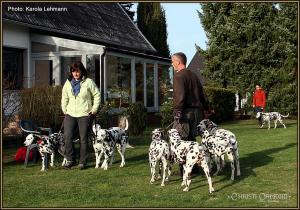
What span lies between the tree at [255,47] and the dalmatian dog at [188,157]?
2285cm

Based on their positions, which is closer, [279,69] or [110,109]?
[110,109]

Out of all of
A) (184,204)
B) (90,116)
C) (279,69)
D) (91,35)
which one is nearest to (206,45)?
(279,69)

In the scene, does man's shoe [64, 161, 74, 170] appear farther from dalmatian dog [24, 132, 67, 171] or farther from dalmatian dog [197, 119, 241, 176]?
dalmatian dog [197, 119, 241, 176]

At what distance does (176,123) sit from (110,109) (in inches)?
272

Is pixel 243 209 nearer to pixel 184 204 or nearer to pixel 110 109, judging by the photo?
pixel 184 204

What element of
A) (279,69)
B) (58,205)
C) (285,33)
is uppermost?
(285,33)

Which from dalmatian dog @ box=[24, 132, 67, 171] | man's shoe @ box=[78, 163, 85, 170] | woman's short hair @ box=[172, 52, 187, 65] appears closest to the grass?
man's shoe @ box=[78, 163, 85, 170]

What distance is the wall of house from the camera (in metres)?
18.8

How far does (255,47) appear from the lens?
3075 cm

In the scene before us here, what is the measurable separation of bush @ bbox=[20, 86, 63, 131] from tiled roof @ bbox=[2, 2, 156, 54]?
17.8 feet

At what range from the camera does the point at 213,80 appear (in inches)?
1278

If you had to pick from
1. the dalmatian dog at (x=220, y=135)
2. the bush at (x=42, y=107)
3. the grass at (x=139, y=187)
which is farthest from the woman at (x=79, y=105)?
the bush at (x=42, y=107)

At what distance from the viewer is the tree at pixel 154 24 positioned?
121 feet

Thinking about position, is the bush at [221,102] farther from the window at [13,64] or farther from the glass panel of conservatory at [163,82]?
the window at [13,64]
